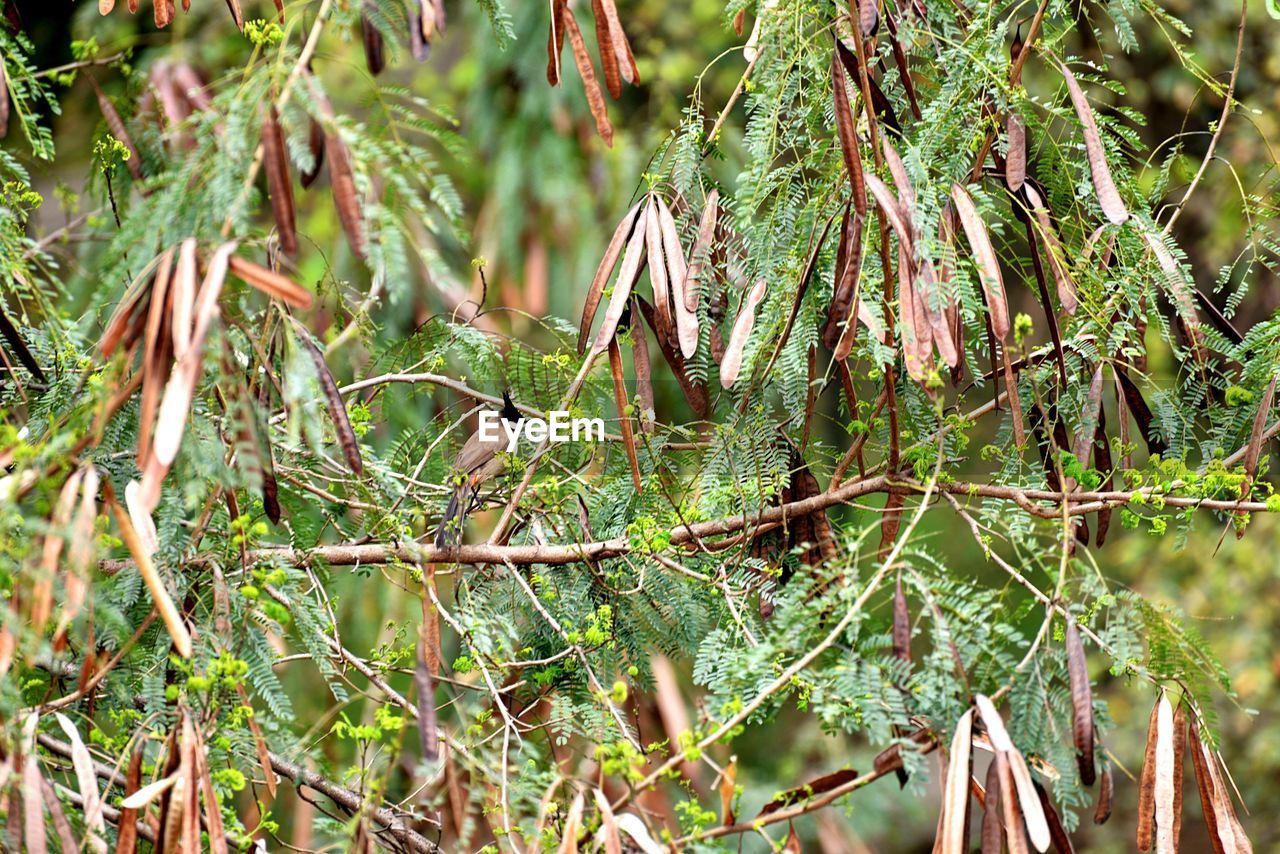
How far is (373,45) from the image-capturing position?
0.84 m

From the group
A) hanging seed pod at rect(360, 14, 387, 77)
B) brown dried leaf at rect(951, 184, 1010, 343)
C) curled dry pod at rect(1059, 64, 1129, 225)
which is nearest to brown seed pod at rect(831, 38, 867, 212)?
brown dried leaf at rect(951, 184, 1010, 343)

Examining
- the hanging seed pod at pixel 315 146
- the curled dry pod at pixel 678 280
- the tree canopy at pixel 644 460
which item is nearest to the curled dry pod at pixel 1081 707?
the tree canopy at pixel 644 460

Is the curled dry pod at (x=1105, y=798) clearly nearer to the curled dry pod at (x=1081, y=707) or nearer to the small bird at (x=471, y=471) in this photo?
the curled dry pod at (x=1081, y=707)

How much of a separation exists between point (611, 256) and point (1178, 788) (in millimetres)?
639

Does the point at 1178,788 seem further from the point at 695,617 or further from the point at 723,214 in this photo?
the point at 723,214

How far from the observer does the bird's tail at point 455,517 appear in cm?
113

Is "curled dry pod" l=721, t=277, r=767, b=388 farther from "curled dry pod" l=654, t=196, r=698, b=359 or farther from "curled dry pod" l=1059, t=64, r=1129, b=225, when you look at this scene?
"curled dry pod" l=1059, t=64, r=1129, b=225

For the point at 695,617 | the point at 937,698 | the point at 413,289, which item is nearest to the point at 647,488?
the point at 695,617

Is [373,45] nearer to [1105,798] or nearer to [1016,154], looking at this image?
[1016,154]

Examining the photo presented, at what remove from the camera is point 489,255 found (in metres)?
3.05

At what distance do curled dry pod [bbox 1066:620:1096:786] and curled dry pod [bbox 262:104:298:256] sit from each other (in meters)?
0.58

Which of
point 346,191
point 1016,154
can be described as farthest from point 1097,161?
point 346,191

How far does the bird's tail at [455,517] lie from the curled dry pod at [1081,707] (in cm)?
54

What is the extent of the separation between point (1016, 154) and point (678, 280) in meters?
0.31
